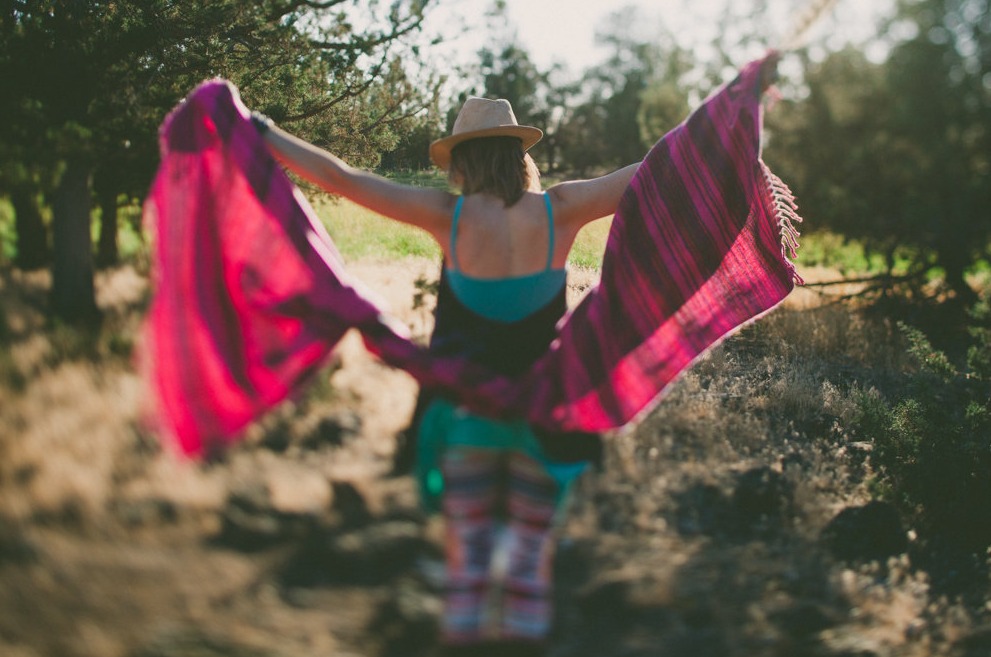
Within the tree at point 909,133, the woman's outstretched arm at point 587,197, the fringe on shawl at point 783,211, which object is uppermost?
the tree at point 909,133

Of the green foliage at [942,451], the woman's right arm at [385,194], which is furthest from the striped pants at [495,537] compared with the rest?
the green foliage at [942,451]

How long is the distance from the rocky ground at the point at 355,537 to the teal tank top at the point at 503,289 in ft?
2.56

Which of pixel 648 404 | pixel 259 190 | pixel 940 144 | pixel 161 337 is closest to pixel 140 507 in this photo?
pixel 161 337

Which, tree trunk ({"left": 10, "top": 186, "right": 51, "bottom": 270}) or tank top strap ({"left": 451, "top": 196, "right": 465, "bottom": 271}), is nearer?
tank top strap ({"left": 451, "top": 196, "right": 465, "bottom": 271})

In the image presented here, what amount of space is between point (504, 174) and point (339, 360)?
1.23 m

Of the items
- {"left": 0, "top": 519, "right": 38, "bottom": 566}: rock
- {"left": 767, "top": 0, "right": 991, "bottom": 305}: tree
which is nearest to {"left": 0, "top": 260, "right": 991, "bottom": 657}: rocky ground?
{"left": 0, "top": 519, "right": 38, "bottom": 566}: rock

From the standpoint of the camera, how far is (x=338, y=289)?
2.77m

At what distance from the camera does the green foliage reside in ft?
13.7

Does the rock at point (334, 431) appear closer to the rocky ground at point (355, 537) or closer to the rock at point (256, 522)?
the rocky ground at point (355, 537)

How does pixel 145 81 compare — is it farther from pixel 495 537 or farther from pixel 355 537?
pixel 495 537

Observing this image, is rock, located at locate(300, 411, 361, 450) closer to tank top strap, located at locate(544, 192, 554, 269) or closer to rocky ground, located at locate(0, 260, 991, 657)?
rocky ground, located at locate(0, 260, 991, 657)

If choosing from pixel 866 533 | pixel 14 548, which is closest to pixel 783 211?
pixel 866 533

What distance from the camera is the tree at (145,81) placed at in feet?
10.5

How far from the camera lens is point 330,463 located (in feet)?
9.70
